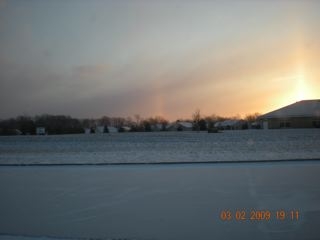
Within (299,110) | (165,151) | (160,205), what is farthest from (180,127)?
(160,205)

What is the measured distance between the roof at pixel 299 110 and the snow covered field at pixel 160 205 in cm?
5725

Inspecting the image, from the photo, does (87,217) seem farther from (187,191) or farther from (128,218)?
(187,191)

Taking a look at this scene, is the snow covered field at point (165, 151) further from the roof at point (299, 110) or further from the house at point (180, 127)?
the house at point (180, 127)

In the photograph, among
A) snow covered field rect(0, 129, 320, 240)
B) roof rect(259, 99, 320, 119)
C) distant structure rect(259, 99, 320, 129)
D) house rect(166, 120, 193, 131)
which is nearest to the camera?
snow covered field rect(0, 129, 320, 240)

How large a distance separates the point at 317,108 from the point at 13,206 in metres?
68.6

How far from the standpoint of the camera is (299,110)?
67.3 metres

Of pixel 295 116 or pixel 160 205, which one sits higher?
pixel 295 116

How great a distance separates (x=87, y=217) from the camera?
7289 mm

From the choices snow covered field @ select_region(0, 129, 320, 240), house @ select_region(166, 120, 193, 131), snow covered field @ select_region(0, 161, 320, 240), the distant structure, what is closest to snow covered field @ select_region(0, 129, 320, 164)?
snow covered field @ select_region(0, 129, 320, 240)

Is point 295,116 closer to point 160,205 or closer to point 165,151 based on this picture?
point 165,151

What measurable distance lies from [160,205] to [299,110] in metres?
65.4

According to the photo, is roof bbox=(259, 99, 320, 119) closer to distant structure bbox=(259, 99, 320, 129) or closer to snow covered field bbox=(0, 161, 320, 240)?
distant structure bbox=(259, 99, 320, 129)

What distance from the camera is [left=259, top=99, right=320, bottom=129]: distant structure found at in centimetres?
6438

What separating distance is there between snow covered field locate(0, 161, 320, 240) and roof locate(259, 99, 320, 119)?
57.2 metres
